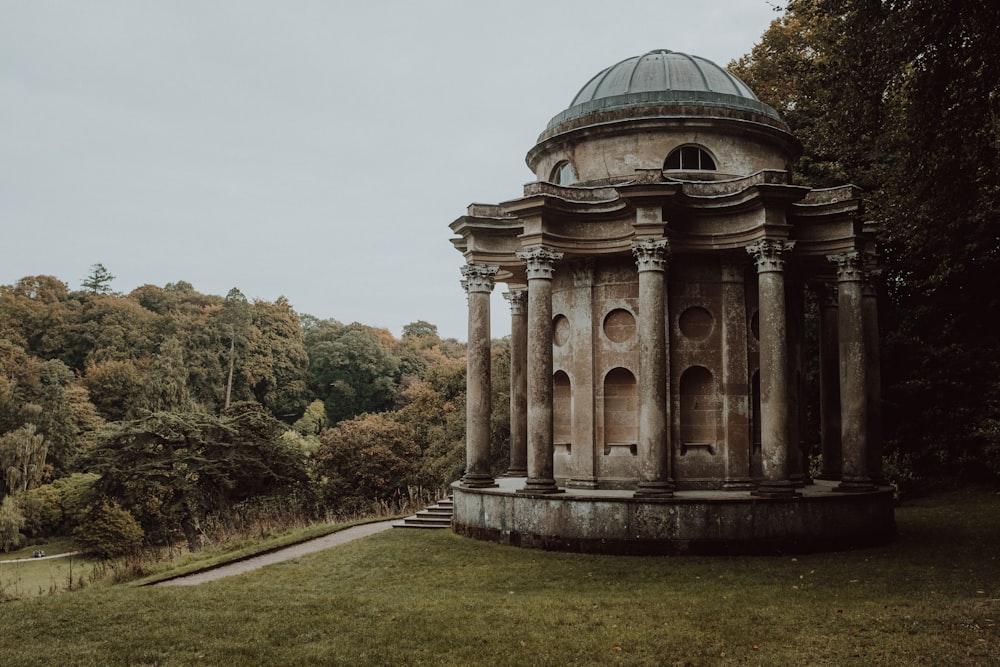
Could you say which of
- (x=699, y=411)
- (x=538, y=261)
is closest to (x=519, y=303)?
(x=538, y=261)

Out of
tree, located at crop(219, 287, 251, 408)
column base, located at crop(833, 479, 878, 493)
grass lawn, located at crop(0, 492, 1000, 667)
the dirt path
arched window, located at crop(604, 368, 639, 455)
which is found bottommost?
the dirt path

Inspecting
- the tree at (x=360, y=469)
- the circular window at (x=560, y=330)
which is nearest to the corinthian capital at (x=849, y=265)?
the circular window at (x=560, y=330)

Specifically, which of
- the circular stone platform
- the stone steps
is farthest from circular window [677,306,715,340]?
the stone steps

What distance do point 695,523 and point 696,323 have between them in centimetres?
559

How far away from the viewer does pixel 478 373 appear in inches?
848

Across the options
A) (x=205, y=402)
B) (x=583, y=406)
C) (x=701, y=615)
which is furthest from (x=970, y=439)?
(x=205, y=402)

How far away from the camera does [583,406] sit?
2138 centimetres

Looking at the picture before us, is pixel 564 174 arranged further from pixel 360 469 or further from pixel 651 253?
pixel 360 469

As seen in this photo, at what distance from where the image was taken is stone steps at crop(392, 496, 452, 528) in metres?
23.1

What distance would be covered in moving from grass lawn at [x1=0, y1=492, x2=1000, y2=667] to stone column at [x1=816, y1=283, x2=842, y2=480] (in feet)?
22.2

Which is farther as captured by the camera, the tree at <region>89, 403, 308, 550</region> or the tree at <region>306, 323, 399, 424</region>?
the tree at <region>306, 323, 399, 424</region>

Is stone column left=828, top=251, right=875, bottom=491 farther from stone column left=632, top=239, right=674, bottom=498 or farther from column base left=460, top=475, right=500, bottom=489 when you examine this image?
column base left=460, top=475, right=500, bottom=489

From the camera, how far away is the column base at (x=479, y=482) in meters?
21.1

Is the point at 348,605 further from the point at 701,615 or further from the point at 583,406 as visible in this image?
the point at 583,406
